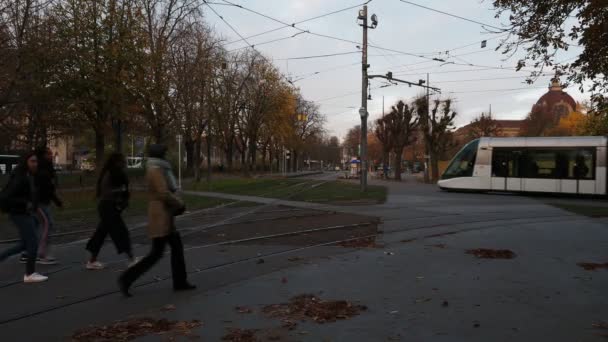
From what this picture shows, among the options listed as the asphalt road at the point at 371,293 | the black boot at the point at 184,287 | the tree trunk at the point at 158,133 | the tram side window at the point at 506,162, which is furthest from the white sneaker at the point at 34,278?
the tree trunk at the point at 158,133

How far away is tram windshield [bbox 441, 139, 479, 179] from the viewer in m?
27.7

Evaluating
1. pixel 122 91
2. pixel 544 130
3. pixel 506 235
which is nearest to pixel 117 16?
pixel 122 91

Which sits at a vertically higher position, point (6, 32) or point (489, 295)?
point (6, 32)

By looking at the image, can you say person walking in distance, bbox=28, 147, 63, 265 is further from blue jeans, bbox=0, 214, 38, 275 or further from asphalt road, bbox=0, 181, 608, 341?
blue jeans, bbox=0, 214, 38, 275

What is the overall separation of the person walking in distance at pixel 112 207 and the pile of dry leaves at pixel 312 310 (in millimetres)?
2837

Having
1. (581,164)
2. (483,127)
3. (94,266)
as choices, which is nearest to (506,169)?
(581,164)

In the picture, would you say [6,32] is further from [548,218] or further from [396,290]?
[548,218]

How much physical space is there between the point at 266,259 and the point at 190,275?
1564 millimetres

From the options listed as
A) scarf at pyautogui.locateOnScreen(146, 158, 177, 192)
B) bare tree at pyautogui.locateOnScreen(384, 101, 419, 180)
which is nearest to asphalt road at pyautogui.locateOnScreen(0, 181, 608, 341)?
scarf at pyautogui.locateOnScreen(146, 158, 177, 192)

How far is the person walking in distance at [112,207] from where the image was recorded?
7.42 m

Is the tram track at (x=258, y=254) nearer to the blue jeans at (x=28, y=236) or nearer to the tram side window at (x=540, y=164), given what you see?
the blue jeans at (x=28, y=236)

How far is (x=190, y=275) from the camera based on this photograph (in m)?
7.31

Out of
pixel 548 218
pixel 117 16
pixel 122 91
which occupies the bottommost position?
pixel 548 218

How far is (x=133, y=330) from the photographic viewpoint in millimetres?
4836
